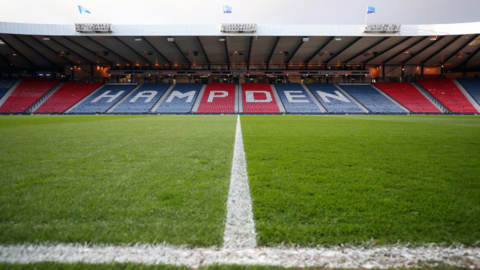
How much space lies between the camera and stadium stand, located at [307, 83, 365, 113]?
26.6 m

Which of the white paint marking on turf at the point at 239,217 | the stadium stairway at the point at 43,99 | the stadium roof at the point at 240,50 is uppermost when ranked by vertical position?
the stadium roof at the point at 240,50

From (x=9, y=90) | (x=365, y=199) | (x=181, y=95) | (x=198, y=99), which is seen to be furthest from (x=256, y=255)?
(x=9, y=90)

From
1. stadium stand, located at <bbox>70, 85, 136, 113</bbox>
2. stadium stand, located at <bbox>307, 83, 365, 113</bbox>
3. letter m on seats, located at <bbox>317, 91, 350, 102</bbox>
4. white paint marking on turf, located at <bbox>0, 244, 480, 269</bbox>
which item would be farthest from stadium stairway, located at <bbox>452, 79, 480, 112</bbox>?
stadium stand, located at <bbox>70, 85, 136, 113</bbox>

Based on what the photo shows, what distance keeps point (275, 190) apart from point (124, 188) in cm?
132

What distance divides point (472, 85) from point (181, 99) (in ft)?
133

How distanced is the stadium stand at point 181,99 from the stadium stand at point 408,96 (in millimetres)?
28380

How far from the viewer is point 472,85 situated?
28750 millimetres

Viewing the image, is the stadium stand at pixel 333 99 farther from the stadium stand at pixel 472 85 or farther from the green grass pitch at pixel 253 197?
the green grass pitch at pixel 253 197

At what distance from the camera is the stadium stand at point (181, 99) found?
2702 cm

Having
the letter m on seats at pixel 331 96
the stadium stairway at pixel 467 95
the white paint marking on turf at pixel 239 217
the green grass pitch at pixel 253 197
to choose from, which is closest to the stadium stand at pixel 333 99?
the letter m on seats at pixel 331 96

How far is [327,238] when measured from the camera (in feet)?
3.76

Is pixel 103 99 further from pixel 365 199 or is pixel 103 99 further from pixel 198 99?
pixel 365 199

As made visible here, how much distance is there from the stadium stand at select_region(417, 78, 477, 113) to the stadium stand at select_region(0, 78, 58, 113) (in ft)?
174

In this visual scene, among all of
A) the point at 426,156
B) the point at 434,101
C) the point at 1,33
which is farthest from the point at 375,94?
the point at 1,33
